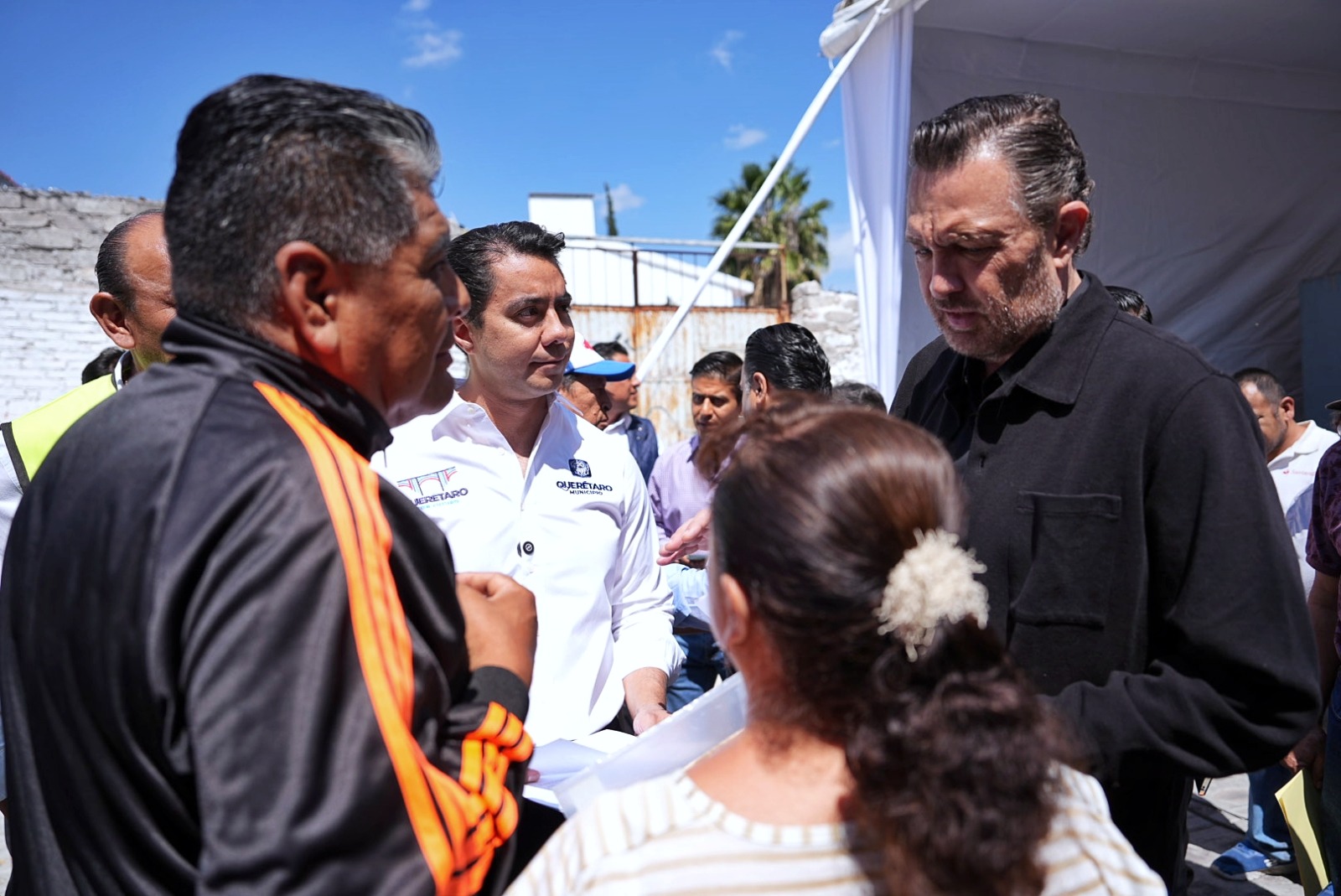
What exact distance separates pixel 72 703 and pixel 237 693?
0.88 feet

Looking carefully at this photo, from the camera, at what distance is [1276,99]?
5.84 meters

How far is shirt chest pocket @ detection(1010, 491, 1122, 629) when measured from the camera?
5.05 feet

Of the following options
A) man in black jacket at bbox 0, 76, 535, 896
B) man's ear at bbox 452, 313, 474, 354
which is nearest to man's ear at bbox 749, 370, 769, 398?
man's ear at bbox 452, 313, 474, 354

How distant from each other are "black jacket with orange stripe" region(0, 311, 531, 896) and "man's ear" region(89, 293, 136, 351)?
4.60ft

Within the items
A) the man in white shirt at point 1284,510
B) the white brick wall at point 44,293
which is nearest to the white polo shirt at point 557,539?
the man in white shirt at point 1284,510

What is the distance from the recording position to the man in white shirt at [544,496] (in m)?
2.28

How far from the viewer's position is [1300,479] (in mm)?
4160

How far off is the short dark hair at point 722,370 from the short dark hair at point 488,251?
2787 millimetres

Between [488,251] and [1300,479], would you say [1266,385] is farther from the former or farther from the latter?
[488,251]

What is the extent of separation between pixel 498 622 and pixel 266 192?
0.63m

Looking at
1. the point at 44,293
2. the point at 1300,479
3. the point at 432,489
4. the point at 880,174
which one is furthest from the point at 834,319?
the point at 432,489

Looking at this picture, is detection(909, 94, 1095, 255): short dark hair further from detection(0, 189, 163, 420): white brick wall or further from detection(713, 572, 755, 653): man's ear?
detection(0, 189, 163, 420): white brick wall

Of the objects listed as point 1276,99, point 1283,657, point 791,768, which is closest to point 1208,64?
point 1276,99

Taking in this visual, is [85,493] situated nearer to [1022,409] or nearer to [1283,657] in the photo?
[1022,409]
